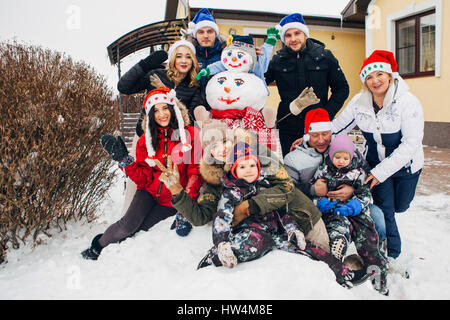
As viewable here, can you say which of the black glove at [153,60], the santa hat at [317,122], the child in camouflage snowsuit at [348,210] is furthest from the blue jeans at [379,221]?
the black glove at [153,60]

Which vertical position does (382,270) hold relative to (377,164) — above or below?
below

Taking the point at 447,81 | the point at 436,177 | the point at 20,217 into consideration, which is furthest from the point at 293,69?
the point at 447,81

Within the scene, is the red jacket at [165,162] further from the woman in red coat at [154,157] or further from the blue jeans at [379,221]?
the blue jeans at [379,221]

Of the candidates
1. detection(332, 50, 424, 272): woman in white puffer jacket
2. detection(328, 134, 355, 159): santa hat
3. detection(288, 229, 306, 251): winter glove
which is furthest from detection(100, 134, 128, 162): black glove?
detection(332, 50, 424, 272): woman in white puffer jacket

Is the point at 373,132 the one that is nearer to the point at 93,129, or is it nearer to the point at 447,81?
the point at 93,129

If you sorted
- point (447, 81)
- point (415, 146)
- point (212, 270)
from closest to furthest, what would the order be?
point (212, 270) → point (415, 146) → point (447, 81)

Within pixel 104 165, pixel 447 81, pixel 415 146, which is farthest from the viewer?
pixel 447 81

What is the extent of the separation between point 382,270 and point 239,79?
1.99 metres

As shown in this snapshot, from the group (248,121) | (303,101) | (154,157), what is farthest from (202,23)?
(154,157)

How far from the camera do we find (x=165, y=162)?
2885 mm

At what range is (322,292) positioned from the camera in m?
1.82

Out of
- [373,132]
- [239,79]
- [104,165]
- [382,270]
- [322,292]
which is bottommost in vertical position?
[382,270]

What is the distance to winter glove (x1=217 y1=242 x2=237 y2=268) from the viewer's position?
2092 mm

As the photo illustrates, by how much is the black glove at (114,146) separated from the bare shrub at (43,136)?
56cm
